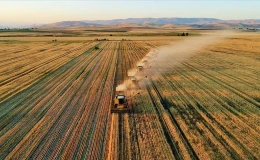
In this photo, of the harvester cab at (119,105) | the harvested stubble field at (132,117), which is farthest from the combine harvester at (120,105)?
the harvested stubble field at (132,117)

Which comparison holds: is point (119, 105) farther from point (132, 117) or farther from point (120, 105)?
point (132, 117)

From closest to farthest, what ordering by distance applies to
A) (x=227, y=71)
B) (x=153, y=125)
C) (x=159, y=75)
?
1. (x=153, y=125)
2. (x=159, y=75)
3. (x=227, y=71)

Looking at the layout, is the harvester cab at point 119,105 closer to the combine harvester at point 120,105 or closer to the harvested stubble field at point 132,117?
the combine harvester at point 120,105

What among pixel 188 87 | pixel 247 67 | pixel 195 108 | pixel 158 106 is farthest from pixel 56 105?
pixel 247 67

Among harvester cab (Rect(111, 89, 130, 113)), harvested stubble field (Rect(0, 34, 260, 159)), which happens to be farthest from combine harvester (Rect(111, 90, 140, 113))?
harvested stubble field (Rect(0, 34, 260, 159))

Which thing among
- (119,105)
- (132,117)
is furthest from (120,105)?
(132,117)

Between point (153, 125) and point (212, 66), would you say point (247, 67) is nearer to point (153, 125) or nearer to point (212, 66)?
point (212, 66)

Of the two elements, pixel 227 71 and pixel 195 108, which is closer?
pixel 195 108

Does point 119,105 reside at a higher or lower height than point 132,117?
higher

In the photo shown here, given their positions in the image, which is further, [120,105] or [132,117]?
[120,105]
